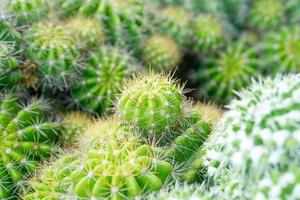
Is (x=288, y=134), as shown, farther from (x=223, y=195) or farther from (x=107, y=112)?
(x=107, y=112)

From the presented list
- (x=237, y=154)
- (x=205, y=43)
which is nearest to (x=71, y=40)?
(x=205, y=43)

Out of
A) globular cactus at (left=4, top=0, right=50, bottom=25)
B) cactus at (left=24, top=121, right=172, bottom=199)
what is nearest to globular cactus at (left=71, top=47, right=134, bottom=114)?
globular cactus at (left=4, top=0, right=50, bottom=25)

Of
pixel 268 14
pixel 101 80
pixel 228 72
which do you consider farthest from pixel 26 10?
pixel 268 14

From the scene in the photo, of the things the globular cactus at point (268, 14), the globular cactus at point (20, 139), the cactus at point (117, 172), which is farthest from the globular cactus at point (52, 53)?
the globular cactus at point (268, 14)

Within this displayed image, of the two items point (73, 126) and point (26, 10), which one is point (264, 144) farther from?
point (26, 10)

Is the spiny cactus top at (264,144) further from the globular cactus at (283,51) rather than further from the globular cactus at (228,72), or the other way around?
the globular cactus at (283,51)

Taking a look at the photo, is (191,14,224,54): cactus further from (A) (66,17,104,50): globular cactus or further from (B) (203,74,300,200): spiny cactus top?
(B) (203,74,300,200): spiny cactus top
